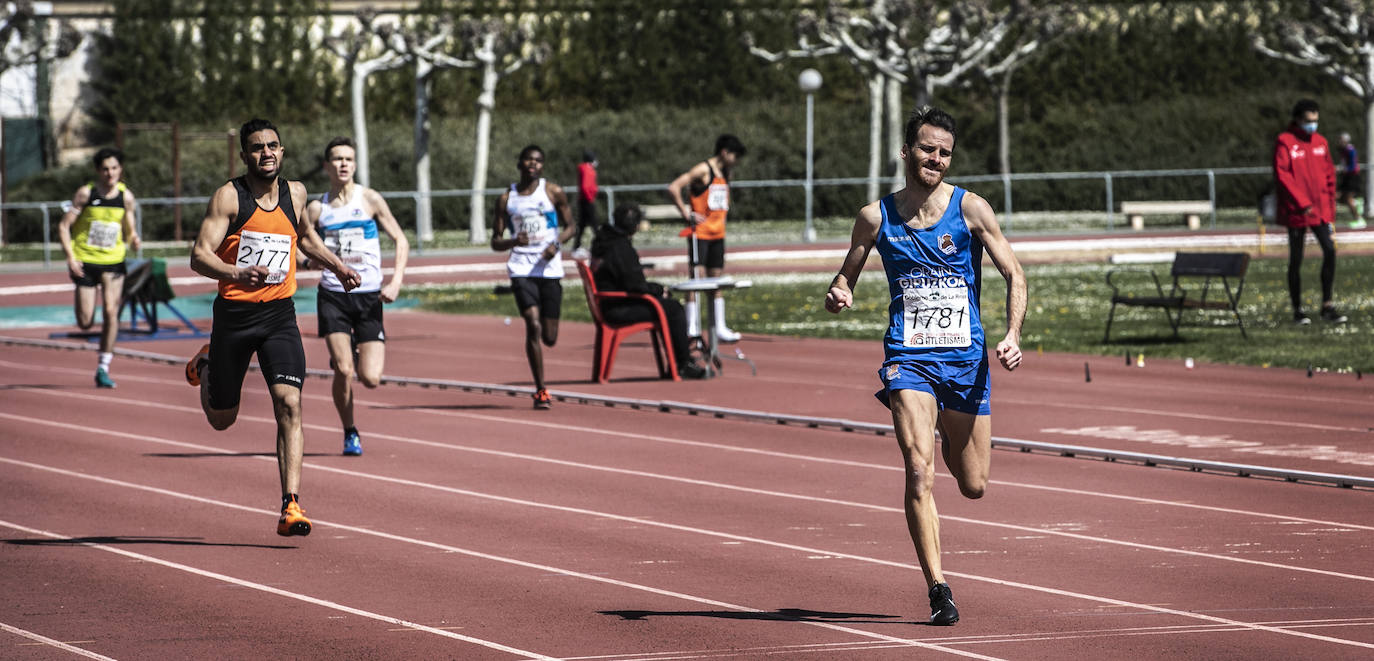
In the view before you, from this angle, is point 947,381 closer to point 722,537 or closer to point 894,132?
point 722,537

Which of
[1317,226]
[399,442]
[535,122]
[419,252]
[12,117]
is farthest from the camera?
[535,122]

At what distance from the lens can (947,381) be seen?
6926mm

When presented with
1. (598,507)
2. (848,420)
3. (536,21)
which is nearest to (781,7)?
(536,21)

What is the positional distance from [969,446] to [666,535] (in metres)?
2.13

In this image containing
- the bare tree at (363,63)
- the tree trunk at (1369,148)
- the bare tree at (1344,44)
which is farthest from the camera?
the bare tree at (1344,44)

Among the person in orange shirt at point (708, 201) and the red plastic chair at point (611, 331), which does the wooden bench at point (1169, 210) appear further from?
the red plastic chair at point (611, 331)

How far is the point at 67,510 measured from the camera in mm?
9680

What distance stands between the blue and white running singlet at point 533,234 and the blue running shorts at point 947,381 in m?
7.29

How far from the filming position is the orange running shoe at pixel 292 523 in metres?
8.60

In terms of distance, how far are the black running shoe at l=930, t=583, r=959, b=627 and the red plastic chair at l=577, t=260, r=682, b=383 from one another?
888 cm

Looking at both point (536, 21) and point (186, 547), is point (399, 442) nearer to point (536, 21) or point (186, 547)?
point (186, 547)

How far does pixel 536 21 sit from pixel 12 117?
48.6 ft

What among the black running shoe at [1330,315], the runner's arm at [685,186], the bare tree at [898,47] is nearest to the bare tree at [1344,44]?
the bare tree at [898,47]

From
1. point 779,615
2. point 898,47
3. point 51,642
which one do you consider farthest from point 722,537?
point 898,47
